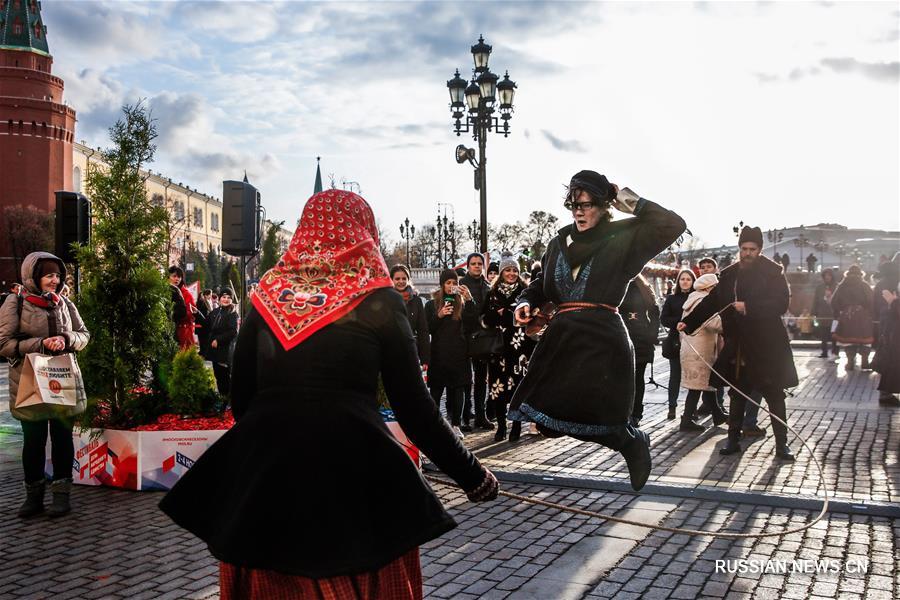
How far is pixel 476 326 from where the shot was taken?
10266 mm

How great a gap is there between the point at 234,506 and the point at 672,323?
914 cm

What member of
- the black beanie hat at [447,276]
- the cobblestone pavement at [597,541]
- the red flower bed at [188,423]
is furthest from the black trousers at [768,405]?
the red flower bed at [188,423]

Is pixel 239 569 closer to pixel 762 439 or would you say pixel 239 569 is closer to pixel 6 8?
pixel 762 439

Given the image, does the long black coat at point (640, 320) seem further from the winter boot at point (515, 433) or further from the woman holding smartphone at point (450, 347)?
the woman holding smartphone at point (450, 347)

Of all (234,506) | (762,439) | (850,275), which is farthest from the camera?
(850,275)

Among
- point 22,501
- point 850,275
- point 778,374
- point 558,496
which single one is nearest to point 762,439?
point 778,374

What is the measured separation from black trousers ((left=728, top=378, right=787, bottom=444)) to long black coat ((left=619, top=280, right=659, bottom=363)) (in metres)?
1.35

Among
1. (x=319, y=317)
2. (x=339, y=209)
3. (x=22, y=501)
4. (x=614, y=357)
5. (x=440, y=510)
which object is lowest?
(x=22, y=501)

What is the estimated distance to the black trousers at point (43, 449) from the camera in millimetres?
6656

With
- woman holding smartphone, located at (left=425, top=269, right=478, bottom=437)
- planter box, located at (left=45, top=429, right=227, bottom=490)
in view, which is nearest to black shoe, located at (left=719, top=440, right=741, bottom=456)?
woman holding smartphone, located at (left=425, top=269, right=478, bottom=437)

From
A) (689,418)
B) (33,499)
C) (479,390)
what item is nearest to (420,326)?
(479,390)

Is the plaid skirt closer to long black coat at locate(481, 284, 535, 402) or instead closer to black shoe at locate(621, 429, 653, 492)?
black shoe at locate(621, 429, 653, 492)

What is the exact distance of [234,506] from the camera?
2512mm

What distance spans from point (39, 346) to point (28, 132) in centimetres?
7372
